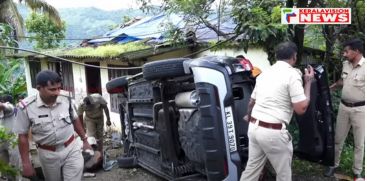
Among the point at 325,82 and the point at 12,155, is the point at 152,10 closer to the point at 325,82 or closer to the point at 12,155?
the point at 12,155

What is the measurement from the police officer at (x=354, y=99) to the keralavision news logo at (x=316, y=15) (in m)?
0.32

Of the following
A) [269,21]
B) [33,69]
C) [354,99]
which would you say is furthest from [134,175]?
[33,69]

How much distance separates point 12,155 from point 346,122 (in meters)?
4.21

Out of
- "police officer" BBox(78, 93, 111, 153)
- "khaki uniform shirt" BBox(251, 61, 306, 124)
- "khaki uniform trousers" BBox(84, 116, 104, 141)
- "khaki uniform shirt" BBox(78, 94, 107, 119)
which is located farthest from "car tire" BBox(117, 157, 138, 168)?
"khaki uniform shirt" BBox(251, 61, 306, 124)

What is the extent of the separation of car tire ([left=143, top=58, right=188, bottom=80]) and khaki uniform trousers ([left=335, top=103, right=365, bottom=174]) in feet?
6.65

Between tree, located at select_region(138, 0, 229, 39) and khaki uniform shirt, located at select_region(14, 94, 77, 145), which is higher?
tree, located at select_region(138, 0, 229, 39)

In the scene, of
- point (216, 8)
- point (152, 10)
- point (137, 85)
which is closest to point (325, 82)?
point (137, 85)

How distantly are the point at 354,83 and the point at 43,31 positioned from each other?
21.6 meters

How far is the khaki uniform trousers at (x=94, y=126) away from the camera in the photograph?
27.1 feet

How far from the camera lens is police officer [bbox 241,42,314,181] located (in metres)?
3.58

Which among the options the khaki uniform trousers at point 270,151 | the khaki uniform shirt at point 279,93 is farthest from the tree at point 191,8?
the khaki uniform trousers at point 270,151

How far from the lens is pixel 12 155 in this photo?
5.33 metres

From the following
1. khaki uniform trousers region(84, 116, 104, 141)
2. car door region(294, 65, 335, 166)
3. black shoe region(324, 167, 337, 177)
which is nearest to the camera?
car door region(294, 65, 335, 166)

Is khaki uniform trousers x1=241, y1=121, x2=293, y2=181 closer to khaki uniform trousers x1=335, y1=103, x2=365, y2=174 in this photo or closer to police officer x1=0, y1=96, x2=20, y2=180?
khaki uniform trousers x1=335, y1=103, x2=365, y2=174
